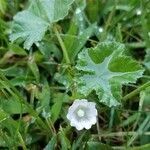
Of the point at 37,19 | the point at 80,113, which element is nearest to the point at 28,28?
the point at 37,19

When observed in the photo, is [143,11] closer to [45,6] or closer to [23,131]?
[45,6]

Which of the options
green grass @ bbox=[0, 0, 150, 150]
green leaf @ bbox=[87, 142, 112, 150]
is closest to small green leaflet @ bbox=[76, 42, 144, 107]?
green grass @ bbox=[0, 0, 150, 150]

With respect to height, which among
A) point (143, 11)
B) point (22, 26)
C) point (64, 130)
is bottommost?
point (64, 130)

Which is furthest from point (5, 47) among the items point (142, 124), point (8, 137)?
point (142, 124)

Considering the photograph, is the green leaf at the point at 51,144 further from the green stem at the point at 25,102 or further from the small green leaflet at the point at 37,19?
the small green leaflet at the point at 37,19

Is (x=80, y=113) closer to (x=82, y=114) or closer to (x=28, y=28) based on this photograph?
(x=82, y=114)
